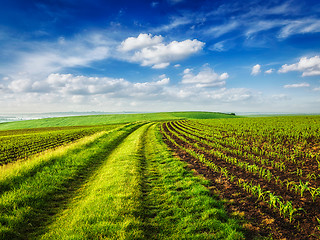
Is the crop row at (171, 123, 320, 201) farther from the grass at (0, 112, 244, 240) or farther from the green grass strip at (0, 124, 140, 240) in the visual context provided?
the green grass strip at (0, 124, 140, 240)

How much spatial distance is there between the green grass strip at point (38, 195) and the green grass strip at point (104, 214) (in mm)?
717

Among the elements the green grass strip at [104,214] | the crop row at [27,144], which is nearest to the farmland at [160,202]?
the green grass strip at [104,214]

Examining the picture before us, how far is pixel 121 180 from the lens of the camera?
29.8 feet

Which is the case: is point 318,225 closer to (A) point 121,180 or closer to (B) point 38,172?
(A) point 121,180

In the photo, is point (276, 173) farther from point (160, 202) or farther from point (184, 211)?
point (160, 202)

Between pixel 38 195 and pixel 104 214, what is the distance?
160 inches

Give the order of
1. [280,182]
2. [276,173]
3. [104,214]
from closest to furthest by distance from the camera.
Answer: [104,214] < [280,182] < [276,173]

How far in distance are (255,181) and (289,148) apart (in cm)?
999

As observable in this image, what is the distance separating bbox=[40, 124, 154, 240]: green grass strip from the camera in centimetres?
500

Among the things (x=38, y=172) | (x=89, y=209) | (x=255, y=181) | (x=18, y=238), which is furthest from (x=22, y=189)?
(x=255, y=181)

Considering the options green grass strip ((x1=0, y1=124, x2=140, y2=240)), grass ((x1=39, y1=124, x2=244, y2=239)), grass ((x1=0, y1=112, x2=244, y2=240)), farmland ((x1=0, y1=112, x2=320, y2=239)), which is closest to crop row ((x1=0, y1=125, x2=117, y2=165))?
green grass strip ((x1=0, y1=124, x2=140, y2=240))

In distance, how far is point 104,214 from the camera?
232 inches

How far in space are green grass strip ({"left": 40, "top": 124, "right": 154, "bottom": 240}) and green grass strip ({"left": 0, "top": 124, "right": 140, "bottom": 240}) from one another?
0.72m

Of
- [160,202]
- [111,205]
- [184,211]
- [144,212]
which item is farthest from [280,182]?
[111,205]
